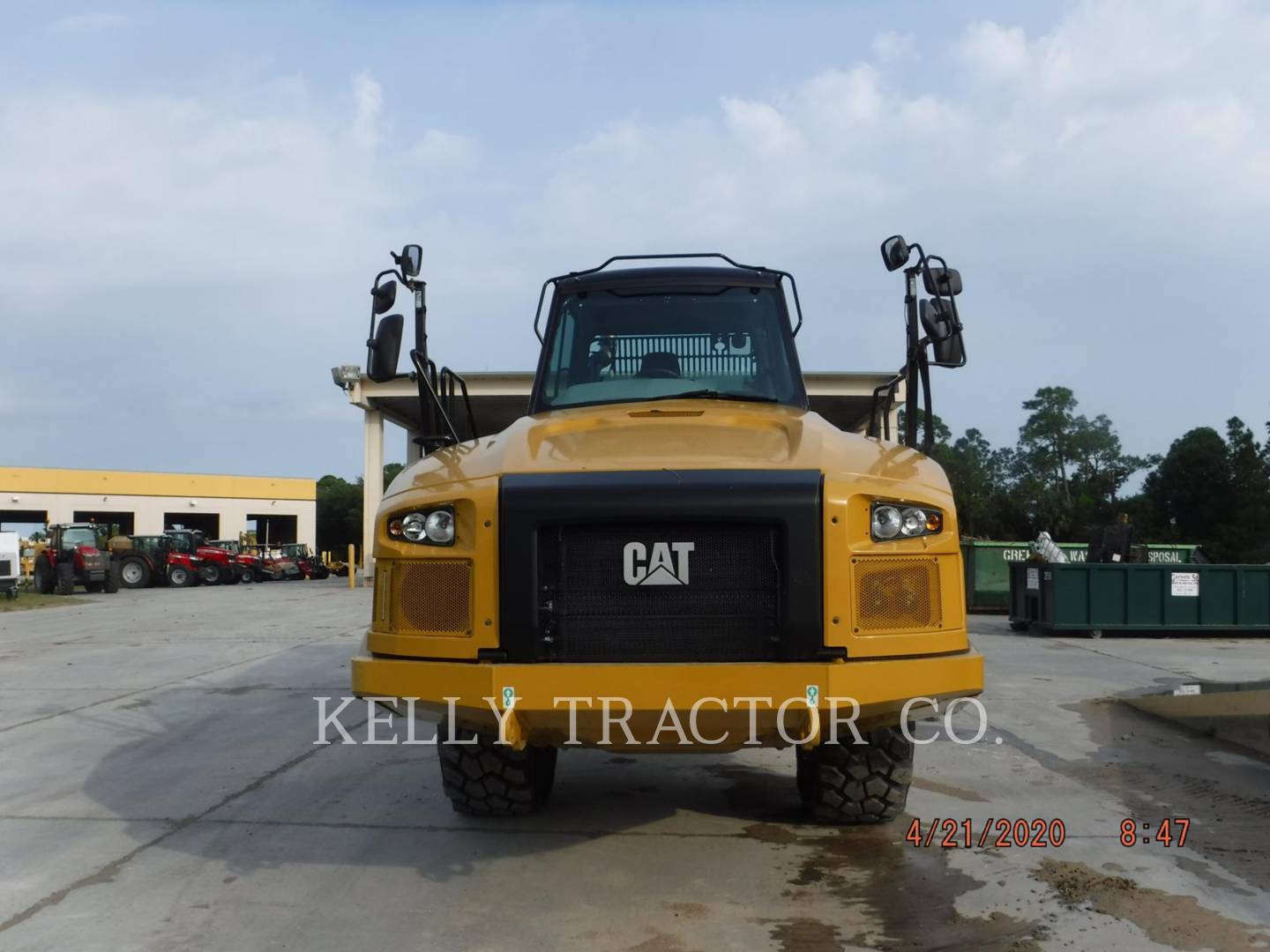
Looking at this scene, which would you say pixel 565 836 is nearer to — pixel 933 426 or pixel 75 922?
pixel 75 922

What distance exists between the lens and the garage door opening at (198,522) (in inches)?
2587

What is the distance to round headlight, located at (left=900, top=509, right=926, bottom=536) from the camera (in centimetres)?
379

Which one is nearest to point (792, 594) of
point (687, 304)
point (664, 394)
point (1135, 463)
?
point (664, 394)

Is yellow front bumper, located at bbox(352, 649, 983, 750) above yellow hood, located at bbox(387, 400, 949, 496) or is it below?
below

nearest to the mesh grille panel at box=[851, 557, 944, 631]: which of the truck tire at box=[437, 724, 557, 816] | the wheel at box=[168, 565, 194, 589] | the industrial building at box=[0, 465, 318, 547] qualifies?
the truck tire at box=[437, 724, 557, 816]

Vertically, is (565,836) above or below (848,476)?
below

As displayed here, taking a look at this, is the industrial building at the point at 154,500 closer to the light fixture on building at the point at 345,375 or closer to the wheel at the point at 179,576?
the wheel at the point at 179,576

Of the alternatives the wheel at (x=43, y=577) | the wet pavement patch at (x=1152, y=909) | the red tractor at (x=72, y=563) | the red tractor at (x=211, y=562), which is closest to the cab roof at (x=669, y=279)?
the wet pavement patch at (x=1152, y=909)

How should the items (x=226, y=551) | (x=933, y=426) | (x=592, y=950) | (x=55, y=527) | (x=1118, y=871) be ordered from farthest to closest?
(x=226, y=551)
(x=55, y=527)
(x=933, y=426)
(x=1118, y=871)
(x=592, y=950)

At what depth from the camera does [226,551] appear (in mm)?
39938

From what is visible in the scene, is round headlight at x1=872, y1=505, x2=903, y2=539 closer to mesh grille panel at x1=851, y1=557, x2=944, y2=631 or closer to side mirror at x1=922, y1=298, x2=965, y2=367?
mesh grille panel at x1=851, y1=557, x2=944, y2=631

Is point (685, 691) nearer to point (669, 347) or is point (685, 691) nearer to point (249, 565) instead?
point (669, 347)

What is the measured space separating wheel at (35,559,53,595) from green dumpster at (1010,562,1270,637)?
27.0 m

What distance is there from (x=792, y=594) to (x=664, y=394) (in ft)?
5.51
